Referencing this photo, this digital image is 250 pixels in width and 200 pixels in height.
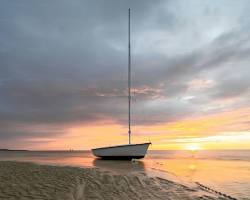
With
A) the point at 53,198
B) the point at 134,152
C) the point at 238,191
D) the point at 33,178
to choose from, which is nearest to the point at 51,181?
the point at 33,178

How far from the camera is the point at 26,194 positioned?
12.8 meters

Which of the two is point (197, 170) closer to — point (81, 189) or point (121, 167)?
point (121, 167)

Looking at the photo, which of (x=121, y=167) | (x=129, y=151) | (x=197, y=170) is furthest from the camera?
(x=129, y=151)

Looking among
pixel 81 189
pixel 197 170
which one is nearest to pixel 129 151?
pixel 197 170

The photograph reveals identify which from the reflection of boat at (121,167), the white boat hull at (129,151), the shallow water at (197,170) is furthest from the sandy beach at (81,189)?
the white boat hull at (129,151)

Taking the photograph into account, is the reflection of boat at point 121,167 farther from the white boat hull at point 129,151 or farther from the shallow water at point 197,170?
the white boat hull at point 129,151

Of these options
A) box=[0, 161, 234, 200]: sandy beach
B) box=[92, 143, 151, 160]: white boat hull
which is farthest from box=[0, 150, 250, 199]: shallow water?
box=[0, 161, 234, 200]: sandy beach

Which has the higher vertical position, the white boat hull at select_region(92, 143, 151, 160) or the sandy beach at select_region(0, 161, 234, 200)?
the white boat hull at select_region(92, 143, 151, 160)

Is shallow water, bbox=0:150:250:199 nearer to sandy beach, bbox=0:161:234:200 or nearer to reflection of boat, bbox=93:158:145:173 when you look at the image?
reflection of boat, bbox=93:158:145:173

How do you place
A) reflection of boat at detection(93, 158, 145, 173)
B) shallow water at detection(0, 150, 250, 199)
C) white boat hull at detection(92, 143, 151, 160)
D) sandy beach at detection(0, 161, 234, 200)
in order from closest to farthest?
sandy beach at detection(0, 161, 234, 200) < shallow water at detection(0, 150, 250, 199) < reflection of boat at detection(93, 158, 145, 173) < white boat hull at detection(92, 143, 151, 160)

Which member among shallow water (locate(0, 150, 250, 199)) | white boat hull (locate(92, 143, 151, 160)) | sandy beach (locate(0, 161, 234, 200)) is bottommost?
sandy beach (locate(0, 161, 234, 200))

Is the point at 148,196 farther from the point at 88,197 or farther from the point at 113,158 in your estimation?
the point at 113,158

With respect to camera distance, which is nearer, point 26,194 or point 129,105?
point 26,194

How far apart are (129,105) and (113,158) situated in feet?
29.8
